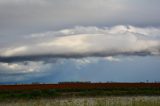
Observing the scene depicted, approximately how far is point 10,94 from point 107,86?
1188 cm

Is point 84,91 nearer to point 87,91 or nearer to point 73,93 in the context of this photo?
point 87,91

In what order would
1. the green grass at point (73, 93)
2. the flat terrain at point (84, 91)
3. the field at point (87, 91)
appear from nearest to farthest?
the field at point (87, 91), the green grass at point (73, 93), the flat terrain at point (84, 91)

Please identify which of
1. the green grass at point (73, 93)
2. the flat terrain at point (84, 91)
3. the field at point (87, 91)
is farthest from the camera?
the flat terrain at point (84, 91)

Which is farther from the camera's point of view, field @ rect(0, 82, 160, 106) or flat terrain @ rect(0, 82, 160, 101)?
flat terrain @ rect(0, 82, 160, 101)

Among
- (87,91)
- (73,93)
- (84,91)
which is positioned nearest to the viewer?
(73,93)

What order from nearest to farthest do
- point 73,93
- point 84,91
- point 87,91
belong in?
point 73,93, point 87,91, point 84,91

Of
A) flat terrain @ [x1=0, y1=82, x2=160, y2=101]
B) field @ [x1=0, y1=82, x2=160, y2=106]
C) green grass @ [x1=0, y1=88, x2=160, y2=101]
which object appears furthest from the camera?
Answer: flat terrain @ [x1=0, y1=82, x2=160, y2=101]

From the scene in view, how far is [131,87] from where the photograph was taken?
168 feet

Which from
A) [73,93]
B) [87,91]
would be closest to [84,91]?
[87,91]

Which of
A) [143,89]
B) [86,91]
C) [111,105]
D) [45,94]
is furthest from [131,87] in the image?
[111,105]

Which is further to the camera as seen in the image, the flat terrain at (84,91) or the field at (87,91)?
the flat terrain at (84,91)

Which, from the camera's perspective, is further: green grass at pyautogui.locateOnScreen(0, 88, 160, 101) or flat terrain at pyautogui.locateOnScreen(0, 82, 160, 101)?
flat terrain at pyautogui.locateOnScreen(0, 82, 160, 101)

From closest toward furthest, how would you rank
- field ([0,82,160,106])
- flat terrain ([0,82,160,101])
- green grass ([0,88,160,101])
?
field ([0,82,160,106]) < green grass ([0,88,160,101]) < flat terrain ([0,82,160,101])

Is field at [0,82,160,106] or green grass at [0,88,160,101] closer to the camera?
field at [0,82,160,106]
